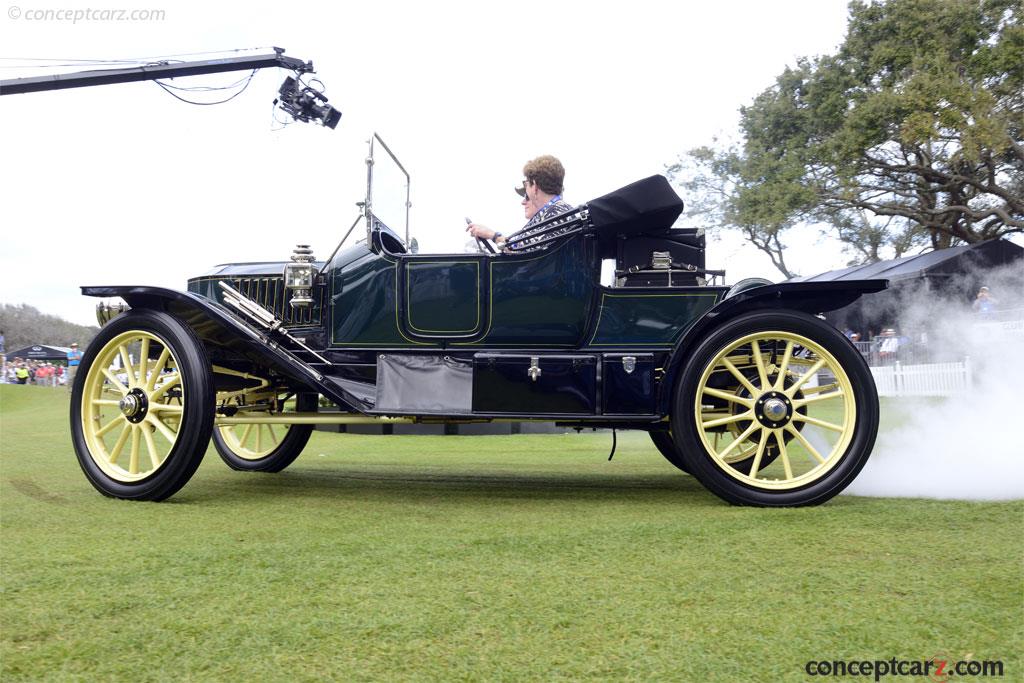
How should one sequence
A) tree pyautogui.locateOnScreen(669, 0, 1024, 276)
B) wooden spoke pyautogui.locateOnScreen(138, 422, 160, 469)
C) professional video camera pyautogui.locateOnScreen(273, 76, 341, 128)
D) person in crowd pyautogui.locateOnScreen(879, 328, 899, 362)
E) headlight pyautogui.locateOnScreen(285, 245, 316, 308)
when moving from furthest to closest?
tree pyautogui.locateOnScreen(669, 0, 1024, 276)
person in crowd pyautogui.locateOnScreen(879, 328, 899, 362)
professional video camera pyautogui.locateOnScreen(273, 76, 341, 128)
headlight pyautogui.locateOnScreen(285, 245, 316, 308)
wooden spoke pyautogui.locateOnScreen(138, 422, 160, 469)

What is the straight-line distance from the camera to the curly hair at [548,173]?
14.0 ft

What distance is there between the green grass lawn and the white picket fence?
9785 mm

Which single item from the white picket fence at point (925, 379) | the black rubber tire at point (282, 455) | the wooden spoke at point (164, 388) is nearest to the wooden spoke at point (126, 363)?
the wooden spoke at point (164, 388)

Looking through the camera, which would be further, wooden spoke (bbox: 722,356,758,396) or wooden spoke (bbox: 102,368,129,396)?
wooden spoke (bbox: 102,368,129,396)

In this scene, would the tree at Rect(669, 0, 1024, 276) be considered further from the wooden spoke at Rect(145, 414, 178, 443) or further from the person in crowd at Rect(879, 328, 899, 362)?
the wooden spoke at Rect(145, 414, 178, 443)

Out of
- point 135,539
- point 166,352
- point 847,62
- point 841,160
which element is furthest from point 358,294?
point 847,62

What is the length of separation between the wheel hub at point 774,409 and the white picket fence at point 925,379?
357 inches

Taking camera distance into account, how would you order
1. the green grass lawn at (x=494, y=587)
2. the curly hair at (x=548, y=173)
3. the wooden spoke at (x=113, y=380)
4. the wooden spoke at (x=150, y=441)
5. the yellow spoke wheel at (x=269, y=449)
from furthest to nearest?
the yellow spoke wheel at (x=269, y=449)
the curly hair at (x=548, y=173)
the wooden spoke at (x=113, y=380)
the wooden spoke at (x=150, y=441)
the green grass lawn at (x=494, y=587)

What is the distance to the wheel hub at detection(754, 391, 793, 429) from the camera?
126 inches

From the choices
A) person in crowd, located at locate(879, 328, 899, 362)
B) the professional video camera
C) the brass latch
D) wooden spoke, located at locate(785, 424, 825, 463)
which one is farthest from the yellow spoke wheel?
person in crowd, located at locate(879, 328, 899, 362)

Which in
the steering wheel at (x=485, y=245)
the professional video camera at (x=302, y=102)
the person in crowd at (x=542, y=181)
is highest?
the professional video camera at (x=302, y=102)

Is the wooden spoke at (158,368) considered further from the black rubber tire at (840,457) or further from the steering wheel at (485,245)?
the black rubber tire at (840,457)

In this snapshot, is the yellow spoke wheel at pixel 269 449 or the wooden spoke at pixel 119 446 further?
the yellow spoke wheel at pixel 269 449

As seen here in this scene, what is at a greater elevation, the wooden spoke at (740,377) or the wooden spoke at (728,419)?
the wooden spoke at (740,377)
